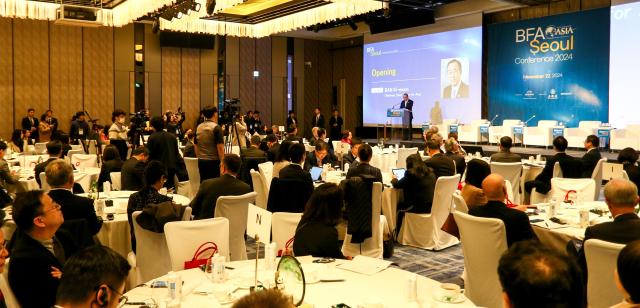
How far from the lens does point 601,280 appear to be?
311cm

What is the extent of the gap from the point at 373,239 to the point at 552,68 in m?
10.7

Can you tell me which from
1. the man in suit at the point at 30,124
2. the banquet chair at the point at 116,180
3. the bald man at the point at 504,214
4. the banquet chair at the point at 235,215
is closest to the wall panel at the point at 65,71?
the man in suit at the point at 30,124

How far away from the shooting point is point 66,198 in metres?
4.08

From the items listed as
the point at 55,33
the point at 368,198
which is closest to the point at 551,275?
the point at 368,198

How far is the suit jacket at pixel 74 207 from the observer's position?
4027mm

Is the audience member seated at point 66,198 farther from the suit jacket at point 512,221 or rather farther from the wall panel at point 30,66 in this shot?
the wall panel at point 30,66

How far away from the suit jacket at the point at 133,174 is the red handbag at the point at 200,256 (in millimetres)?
Result: 2805

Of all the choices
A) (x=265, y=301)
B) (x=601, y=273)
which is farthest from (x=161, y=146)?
(x=265, y=301)

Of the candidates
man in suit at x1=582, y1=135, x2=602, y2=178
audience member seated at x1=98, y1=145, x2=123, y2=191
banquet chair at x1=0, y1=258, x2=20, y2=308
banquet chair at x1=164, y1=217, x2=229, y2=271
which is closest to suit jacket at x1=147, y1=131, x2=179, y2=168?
audience member seated at x1=98, y1=145, x2=123, y2=191

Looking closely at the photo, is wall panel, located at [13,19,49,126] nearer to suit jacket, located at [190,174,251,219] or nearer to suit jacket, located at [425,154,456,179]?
suit jacket, located at [190,174,251,219]

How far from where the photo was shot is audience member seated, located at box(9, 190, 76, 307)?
254 centimetres

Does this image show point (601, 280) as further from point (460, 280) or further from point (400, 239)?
point (400, 239)

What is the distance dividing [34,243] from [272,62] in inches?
715

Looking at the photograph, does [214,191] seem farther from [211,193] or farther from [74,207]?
[74,207]
